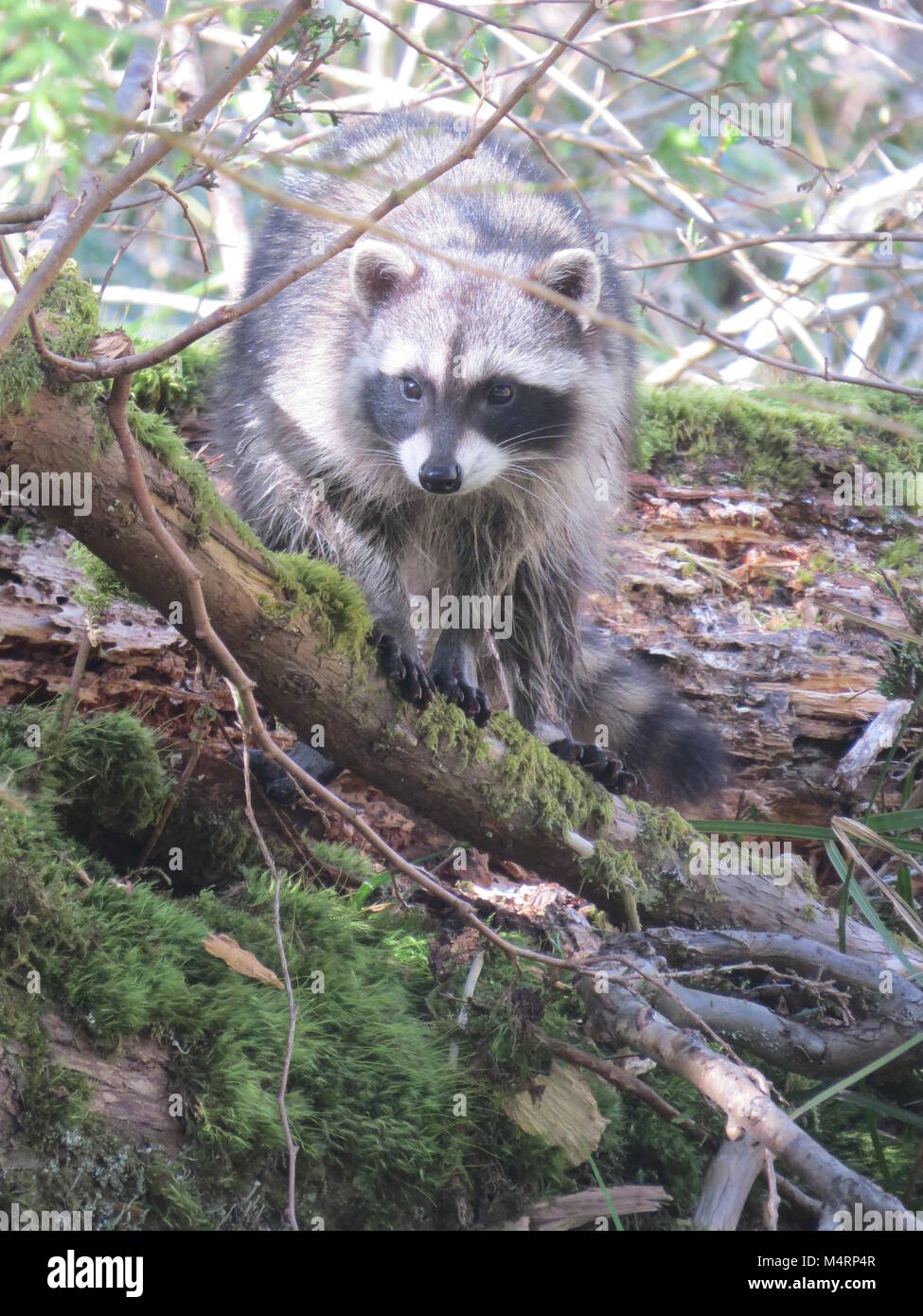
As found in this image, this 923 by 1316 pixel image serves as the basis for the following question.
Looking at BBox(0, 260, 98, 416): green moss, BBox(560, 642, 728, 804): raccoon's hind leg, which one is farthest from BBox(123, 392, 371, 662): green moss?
BBox(560, 642, 728, 804): raccoon's hind leg

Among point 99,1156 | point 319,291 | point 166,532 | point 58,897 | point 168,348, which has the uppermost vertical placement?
point 319,291

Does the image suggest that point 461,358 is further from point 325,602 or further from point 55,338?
point 55,338

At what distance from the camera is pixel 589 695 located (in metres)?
4.84

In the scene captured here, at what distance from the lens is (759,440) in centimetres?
589

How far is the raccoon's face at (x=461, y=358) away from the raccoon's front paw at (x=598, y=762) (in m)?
0.99

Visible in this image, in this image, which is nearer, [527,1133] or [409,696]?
[527,1133]

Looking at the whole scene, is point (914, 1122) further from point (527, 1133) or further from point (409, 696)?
point (409, 696)

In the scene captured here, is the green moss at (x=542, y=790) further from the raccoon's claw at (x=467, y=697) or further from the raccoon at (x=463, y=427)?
the raccoon at (x=463, y=427)

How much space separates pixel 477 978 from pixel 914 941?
54.3 inches

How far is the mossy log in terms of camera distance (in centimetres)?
266

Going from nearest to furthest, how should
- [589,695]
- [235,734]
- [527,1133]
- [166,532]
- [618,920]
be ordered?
1. [166,532]
2. [527,1133]
3. [618,920]
4. [235,734]
5. [589,695]

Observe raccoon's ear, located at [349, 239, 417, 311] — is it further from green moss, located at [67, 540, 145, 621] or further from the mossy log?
the mossy log

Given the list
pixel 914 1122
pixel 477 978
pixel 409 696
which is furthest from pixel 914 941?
pixel 409 696

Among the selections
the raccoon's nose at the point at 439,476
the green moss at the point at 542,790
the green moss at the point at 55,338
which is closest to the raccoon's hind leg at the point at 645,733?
the green moss at the point at 542,790
